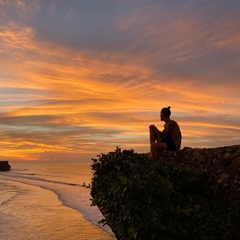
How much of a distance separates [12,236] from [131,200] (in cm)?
770

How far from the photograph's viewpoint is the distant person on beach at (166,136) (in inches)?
464

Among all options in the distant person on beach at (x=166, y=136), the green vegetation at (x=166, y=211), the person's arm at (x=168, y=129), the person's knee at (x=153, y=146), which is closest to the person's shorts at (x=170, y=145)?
the distant person on beach at (x=166, y=136)

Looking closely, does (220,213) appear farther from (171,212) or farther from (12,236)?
(12,236)

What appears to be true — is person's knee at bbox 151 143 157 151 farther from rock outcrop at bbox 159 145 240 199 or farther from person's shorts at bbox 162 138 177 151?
rock outcrop at bbox 159 145 240 199

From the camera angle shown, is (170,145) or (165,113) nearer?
(170,145)

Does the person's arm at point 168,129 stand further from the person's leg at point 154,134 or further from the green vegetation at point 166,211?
the green vegetation at point 166,211

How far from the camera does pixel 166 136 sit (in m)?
12.2

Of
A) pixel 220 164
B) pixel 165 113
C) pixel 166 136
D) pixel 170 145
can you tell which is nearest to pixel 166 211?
pixel 220 164

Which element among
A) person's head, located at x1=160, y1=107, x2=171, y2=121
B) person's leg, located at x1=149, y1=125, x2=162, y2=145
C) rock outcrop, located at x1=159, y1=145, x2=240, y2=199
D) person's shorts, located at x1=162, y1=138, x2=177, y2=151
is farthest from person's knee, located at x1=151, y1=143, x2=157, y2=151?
rock outcrop, located at x1=159, y1=145, x2=240, y2=199

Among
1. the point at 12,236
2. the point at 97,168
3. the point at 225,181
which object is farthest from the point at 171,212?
the point at 12,236

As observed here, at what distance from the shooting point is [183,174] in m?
9.53

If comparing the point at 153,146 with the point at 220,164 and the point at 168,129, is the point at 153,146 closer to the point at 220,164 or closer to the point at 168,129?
the point at 168,129

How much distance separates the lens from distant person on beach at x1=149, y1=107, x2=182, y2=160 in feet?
38.7

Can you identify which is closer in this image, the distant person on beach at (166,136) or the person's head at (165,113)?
the distant person on beach at (166,136)
